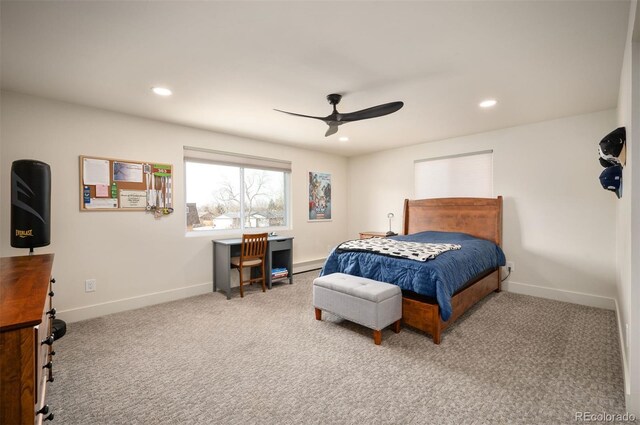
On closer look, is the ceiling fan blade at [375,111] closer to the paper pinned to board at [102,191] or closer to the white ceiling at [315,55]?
the white ceiling at [315,55]

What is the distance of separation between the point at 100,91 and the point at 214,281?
2.63 metres

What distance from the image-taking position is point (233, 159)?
14.4ft

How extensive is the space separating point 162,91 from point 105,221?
1.64 metres

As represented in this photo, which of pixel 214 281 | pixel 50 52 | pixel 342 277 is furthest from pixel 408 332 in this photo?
pixel 50 52

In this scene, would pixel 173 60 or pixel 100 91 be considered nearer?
pixel 173 60

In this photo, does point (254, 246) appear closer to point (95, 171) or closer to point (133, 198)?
point (133, 198)

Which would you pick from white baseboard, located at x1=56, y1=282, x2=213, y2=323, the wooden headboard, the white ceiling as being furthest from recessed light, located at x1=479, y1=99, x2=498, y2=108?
white baseboard, located at x1=56, y1=282, x2=213, y2=323

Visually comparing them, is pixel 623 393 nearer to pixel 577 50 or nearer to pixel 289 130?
pixel 577 50

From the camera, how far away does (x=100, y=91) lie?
274 centimetres

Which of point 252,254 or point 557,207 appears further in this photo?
point 252,254

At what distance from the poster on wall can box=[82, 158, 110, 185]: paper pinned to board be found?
10.4 ft

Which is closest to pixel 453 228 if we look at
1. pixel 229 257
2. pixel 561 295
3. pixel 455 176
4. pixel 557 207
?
pixel 455 176

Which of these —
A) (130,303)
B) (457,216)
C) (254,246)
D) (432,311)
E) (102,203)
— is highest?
(102,203)

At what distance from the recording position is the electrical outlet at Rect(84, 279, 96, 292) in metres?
3.11
